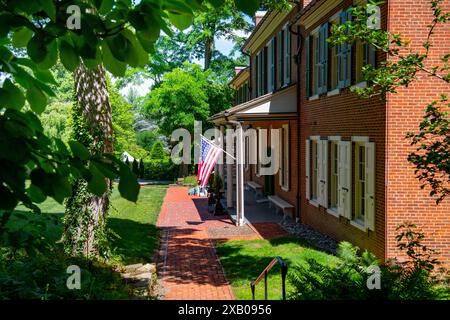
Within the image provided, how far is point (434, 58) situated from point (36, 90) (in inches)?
390

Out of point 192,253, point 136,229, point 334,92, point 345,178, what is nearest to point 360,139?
point 345,178

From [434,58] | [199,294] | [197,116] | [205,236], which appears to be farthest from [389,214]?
[197,116]

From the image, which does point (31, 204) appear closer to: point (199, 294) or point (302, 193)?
point (199, 294)

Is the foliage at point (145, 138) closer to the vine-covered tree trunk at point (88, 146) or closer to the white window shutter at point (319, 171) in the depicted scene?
the white window shutter at point (319, 171)

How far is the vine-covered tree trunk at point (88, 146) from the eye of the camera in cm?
1088

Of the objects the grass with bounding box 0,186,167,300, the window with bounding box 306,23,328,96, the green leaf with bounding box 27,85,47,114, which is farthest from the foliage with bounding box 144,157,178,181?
the green leaf with bounding box 27,85,47,114

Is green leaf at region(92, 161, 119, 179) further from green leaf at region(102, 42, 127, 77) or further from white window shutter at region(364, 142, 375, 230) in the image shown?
white window shutter at region(364, 142, 375, 230)

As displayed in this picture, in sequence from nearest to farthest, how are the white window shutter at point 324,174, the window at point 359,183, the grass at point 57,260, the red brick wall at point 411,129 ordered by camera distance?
the grass at point 57,260
the red brick wall at point 411,129
the window at point 359,183
the white window shutter at point 324,174

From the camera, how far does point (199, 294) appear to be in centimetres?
993

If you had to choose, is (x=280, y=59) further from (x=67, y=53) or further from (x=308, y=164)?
(x=67, y=53)

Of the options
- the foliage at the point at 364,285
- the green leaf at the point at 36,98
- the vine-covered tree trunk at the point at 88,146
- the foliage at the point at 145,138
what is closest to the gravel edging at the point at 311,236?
the vine-covered tree trunk at the point at 88,146

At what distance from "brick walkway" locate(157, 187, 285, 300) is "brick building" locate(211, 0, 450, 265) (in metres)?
2.48

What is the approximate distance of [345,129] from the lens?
515 inches

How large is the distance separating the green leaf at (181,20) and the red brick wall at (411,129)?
9214 millimetres
